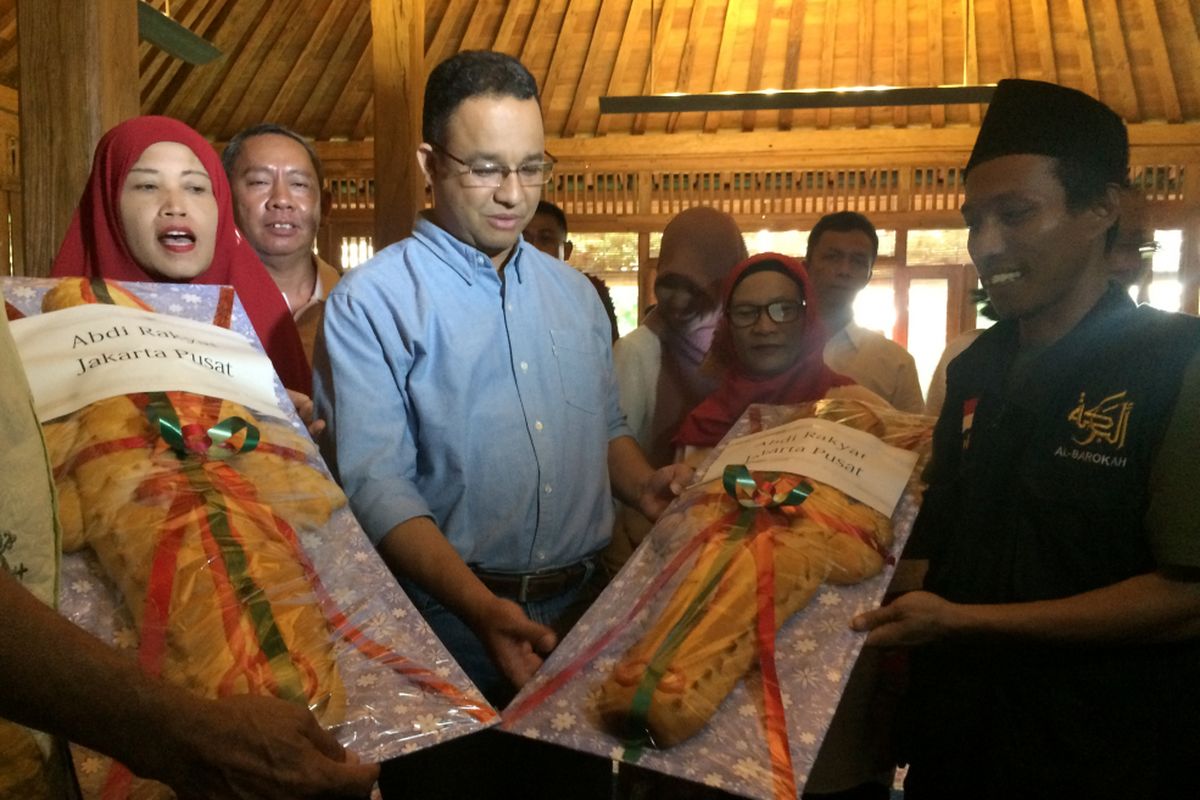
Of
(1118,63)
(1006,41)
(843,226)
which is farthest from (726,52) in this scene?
(843,226)

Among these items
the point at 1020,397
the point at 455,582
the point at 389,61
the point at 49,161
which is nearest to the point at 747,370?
the point at 1020,397

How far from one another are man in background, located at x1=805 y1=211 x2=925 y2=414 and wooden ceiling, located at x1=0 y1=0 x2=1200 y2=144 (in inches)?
211

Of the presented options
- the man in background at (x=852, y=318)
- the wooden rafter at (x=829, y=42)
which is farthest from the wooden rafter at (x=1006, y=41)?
the man in background at (x=852, y=318)

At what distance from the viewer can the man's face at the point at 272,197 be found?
8.28 feet

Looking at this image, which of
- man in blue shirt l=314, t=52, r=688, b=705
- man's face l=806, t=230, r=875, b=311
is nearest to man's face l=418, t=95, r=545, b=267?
man in blue shirt l=314, t=52, r=688, b=705

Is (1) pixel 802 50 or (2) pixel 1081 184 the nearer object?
(2) pixel 1081 184

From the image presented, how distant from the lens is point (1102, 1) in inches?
342

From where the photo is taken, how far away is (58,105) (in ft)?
9.16

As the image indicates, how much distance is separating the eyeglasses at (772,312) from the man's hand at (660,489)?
61 centimetres

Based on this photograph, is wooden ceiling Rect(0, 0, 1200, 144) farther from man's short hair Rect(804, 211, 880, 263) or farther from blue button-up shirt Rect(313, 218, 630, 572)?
blue button-up shirt Rect(313, 218, 630, 572)

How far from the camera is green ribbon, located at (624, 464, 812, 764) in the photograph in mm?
1208

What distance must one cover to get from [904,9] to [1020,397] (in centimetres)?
845

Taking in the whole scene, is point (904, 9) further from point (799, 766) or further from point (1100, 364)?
point (799, 766)

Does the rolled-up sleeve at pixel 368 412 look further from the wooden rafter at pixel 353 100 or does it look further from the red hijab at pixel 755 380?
the wooden rafter at pixel 353 100
